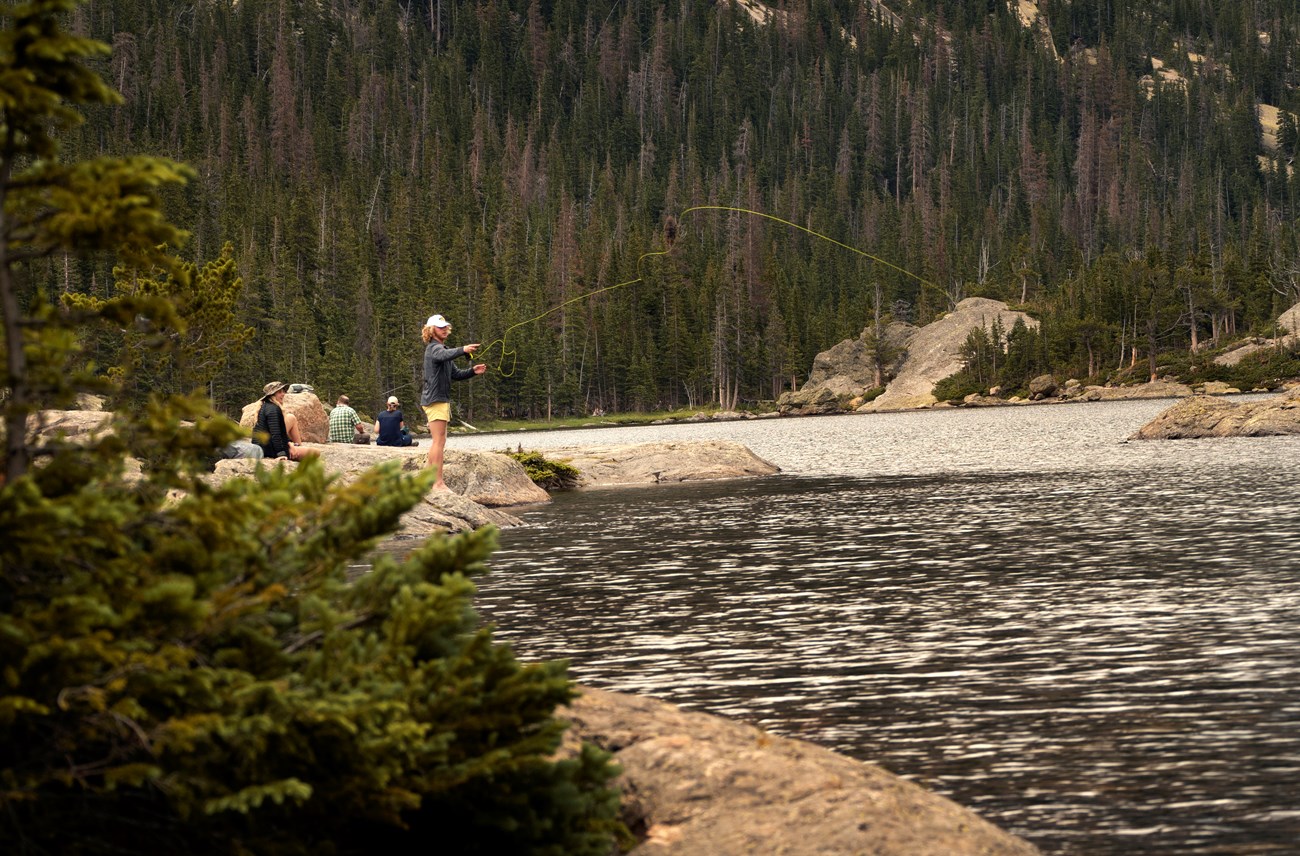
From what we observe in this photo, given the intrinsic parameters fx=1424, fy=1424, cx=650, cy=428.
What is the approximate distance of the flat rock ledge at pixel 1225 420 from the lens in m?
45.2

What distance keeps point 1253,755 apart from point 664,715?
10.6 ft

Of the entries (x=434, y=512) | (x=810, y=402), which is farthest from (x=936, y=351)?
(x=434, y=512)

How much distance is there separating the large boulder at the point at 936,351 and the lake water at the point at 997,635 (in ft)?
384

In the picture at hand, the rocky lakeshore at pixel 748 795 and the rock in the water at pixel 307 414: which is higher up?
the rock in the water at pixel 307 414

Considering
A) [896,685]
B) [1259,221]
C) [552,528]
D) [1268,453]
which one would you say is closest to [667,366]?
[1259,221]

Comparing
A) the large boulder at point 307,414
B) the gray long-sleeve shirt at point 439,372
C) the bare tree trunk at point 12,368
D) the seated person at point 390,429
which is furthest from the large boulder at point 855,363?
the bare tree trunk at point 12,368

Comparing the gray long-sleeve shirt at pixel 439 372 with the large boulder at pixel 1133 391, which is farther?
the large boulder at pixel 1133 391

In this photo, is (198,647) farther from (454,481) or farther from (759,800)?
(454,481)

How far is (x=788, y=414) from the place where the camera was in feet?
469

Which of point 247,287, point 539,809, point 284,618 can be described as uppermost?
point 247,287

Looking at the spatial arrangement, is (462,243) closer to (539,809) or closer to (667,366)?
(667,366)

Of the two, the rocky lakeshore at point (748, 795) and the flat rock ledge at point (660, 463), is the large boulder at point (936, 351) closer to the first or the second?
the flat rock ledge at point (660, 463)

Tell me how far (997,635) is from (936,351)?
14325 centimetres

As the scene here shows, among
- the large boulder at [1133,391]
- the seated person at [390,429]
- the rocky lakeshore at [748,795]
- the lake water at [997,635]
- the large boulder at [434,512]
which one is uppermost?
the large boulder at [1133,391]
